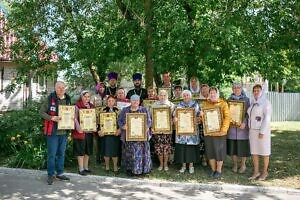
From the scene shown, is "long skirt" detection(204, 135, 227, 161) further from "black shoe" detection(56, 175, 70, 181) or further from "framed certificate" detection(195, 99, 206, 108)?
"black shoe" detection(56, 175, 70, 181)

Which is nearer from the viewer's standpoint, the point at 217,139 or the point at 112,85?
the point at 217,139

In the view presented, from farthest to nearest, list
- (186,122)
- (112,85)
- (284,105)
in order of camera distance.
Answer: (284,105) → (112,85) → (186,122)

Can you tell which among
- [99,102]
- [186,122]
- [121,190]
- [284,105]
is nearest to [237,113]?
[186,122]

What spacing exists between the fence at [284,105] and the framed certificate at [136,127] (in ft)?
60.8

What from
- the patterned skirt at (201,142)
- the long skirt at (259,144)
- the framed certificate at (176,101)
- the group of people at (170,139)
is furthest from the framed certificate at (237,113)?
the framed certificate at (176,101)

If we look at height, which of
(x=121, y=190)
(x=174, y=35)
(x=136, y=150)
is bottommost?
(x=121, y=190)

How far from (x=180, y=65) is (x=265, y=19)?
2508 millimetres

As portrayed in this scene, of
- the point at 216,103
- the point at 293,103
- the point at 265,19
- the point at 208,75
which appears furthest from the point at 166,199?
the point at 293,103

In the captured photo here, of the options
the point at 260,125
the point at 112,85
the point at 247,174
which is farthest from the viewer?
the point at 112,85

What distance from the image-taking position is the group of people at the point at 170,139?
340 inches

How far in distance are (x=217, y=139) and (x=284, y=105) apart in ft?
60.6

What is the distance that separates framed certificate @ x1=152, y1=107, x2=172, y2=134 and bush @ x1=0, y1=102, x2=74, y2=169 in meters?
2.23

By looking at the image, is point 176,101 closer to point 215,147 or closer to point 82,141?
point 215,147

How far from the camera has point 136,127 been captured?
8.98m
